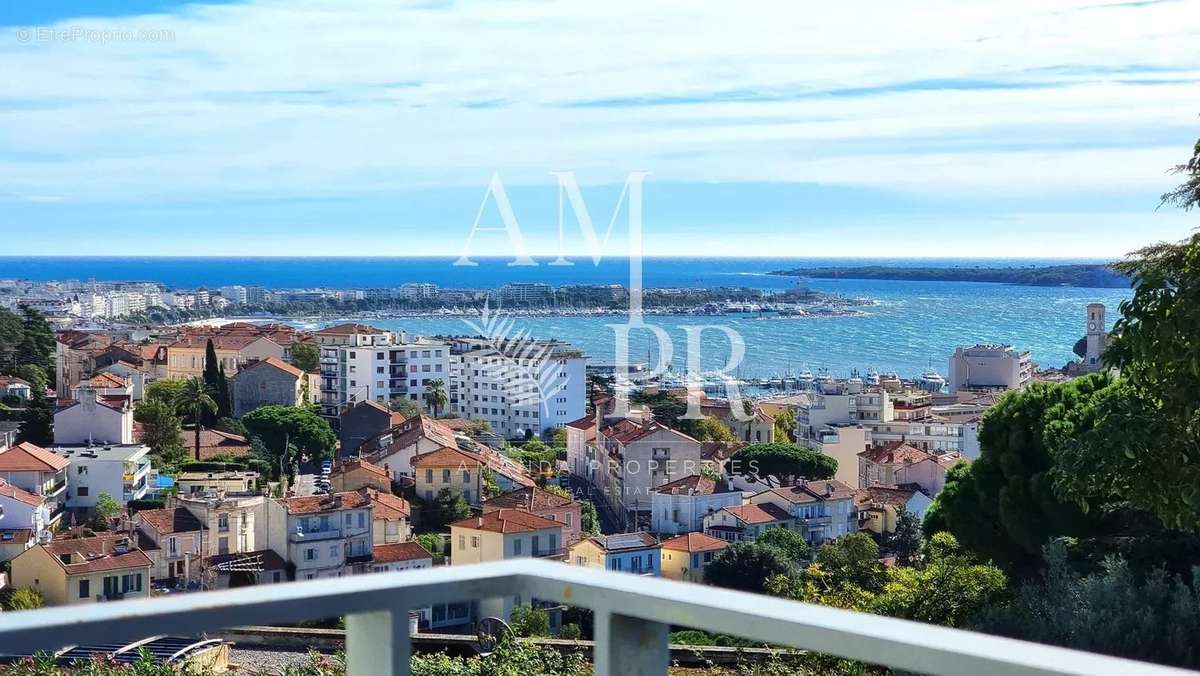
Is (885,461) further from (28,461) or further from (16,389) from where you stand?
(16,389)

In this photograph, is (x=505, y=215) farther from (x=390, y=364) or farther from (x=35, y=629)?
(x=35, y=629)

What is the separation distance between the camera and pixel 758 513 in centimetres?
1997

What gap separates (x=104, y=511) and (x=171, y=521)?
12.6 ft

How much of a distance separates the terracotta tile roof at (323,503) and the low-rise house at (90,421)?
8.42 m

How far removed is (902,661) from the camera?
60cm

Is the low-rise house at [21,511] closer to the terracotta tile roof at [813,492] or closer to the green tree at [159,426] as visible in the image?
the green tree at [159,426]

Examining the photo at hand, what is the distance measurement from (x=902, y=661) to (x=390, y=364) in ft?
122

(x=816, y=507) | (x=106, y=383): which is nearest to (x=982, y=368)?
(x=816, y=507)

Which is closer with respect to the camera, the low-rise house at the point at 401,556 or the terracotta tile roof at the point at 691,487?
the low-rise house at the point at 401,556

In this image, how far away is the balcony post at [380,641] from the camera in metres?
0.70

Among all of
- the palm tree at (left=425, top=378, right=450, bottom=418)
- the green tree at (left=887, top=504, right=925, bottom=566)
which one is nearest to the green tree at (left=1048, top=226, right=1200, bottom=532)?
the green tree at (left=887, top=504, right=925, bottom=566)

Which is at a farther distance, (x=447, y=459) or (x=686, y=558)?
(x=447, y=459)

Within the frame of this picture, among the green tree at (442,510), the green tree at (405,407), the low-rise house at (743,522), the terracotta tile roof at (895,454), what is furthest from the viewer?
the green tree at (405,407)

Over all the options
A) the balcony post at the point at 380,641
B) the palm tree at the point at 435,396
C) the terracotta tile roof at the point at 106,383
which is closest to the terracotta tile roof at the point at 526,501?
the terracotta tile roof at the point at 106,383
